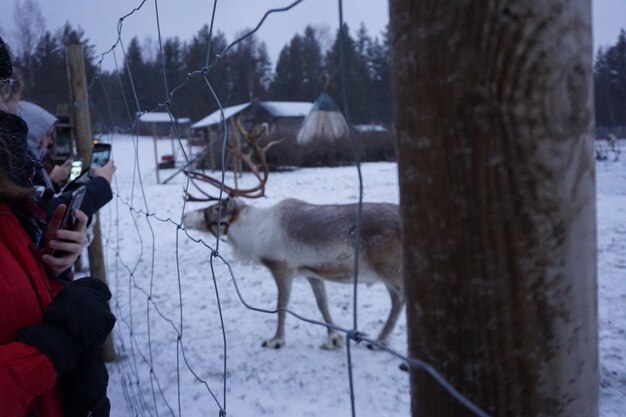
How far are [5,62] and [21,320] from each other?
26.8 inches

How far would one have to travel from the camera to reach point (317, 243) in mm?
3793

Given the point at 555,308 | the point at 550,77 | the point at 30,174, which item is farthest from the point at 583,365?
the point at 30,174

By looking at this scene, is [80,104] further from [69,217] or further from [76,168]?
[69,217]

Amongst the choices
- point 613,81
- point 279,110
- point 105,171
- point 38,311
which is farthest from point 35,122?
point 279,110

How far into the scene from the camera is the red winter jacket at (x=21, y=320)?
0.89 meters

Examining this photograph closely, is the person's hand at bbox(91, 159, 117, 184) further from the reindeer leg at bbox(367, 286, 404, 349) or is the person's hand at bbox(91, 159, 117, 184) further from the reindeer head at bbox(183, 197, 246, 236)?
the reindeer leg at bbox(367, 286, 404, 349)

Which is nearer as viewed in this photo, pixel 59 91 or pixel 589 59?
pixel 589 59

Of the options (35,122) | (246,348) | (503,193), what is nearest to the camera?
(503,193)

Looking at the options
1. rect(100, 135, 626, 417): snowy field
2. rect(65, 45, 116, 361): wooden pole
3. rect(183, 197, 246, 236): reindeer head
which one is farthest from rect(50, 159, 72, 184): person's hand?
rect(183, 197, 246, 236): reindeer head

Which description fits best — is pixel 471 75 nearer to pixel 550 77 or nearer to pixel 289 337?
pixel 550 77

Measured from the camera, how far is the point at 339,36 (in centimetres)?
75

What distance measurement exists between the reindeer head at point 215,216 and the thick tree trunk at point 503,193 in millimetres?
3767

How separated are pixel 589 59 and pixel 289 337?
3.54 metres

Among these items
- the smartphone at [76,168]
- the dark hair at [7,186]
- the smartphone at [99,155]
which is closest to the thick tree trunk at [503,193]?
the dark hair at [7,186]
